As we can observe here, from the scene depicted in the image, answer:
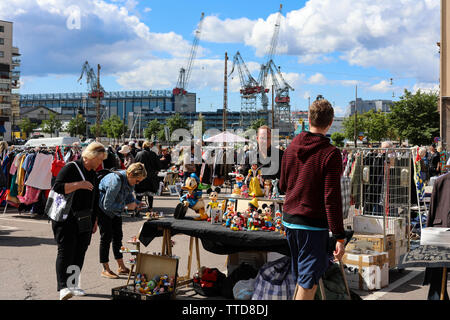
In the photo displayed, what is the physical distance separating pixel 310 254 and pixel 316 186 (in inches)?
22.0

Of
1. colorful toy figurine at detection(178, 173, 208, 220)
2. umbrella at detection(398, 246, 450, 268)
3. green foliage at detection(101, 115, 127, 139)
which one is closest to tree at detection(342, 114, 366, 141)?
green foliage at detection(101, 115, 127, 139)

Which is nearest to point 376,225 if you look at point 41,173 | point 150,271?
point 150,271

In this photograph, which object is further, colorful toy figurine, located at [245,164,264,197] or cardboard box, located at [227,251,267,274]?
colorful toy figurine, located at [245,164,264,197]

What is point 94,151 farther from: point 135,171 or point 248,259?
point 248,259

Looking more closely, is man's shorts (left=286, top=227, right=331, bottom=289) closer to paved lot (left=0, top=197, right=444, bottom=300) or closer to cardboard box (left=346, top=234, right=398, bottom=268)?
paved lot (left=0, top=197, right=444, bottom=300)

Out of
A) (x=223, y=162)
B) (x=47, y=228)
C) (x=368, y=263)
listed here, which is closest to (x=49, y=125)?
(x=223, y=162)

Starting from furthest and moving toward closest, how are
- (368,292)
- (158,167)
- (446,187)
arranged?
1. (158,167)
2. (368,292)
3. (446,187)

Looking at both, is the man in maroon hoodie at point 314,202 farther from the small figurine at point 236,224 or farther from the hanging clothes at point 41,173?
the hanging clothes at point 41,173

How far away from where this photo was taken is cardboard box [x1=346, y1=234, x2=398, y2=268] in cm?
707

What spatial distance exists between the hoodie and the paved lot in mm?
2653

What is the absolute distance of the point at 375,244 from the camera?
709 centimetres
